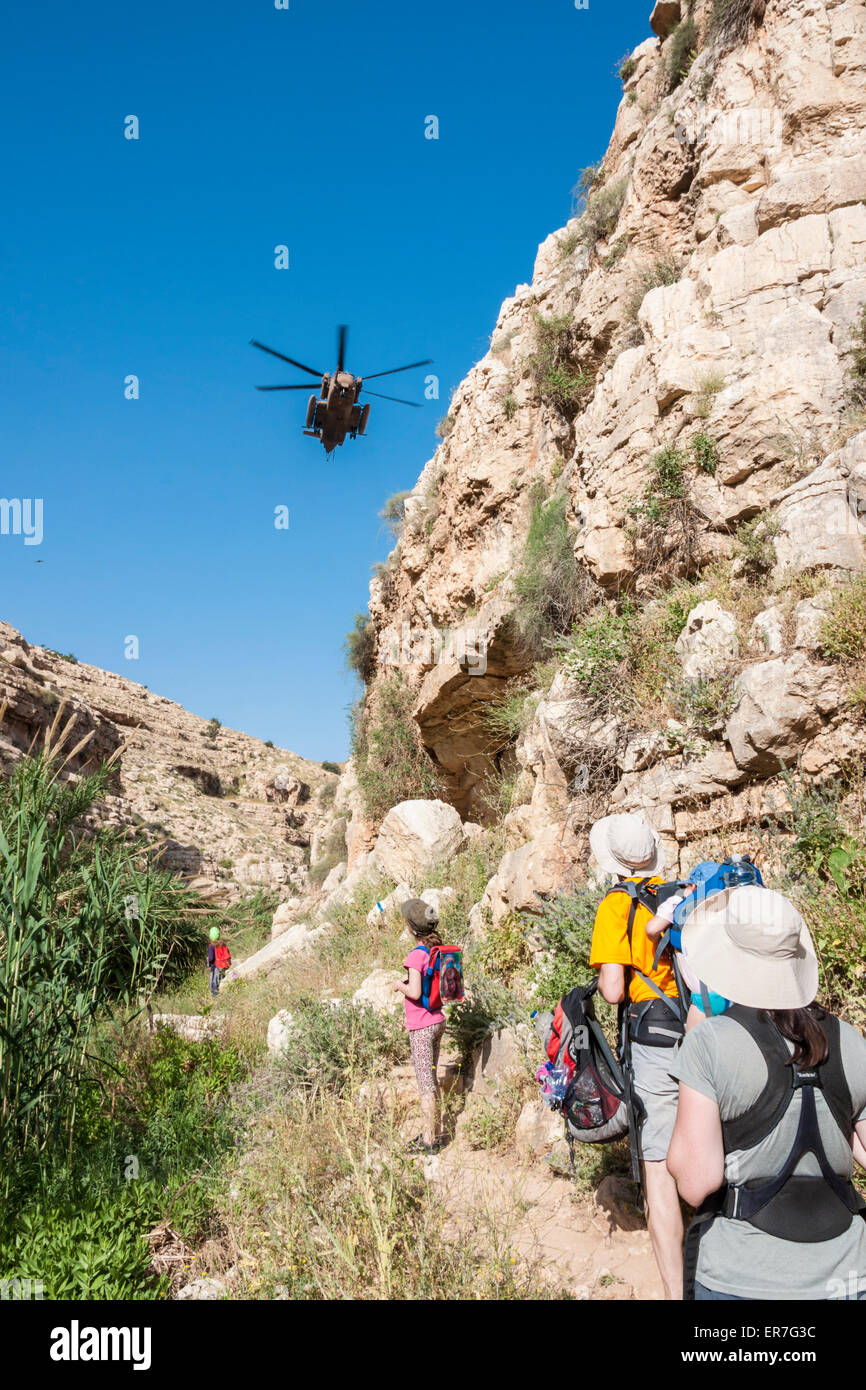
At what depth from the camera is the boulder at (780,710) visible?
4.41m

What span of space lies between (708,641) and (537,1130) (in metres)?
3.57

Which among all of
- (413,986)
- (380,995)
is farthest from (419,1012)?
(380,995)

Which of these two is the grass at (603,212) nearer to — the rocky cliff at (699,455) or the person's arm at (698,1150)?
the rocky cliff at (699,455)

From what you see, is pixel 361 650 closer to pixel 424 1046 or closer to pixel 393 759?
pixel 393 759

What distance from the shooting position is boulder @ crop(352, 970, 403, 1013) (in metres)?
6.80

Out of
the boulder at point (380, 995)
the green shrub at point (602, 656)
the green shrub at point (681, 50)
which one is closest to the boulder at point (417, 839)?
the boulder at point (380, 995)

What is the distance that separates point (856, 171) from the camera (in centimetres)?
677

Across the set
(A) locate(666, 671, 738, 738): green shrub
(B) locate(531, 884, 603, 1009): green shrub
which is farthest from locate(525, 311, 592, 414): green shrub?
(B) locate(531, 884, 603, 1009): green shrub

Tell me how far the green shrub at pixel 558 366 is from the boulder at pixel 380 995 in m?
8.17

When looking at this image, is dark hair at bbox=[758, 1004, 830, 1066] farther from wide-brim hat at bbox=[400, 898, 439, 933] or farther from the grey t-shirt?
wide-brim hat at bbox=[400, 898, 439, 933]

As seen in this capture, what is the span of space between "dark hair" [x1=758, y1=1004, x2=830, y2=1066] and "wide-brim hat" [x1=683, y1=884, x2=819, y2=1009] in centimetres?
3

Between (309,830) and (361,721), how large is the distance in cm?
2858

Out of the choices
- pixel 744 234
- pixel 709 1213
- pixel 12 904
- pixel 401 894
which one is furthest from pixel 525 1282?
pixel 744 234
